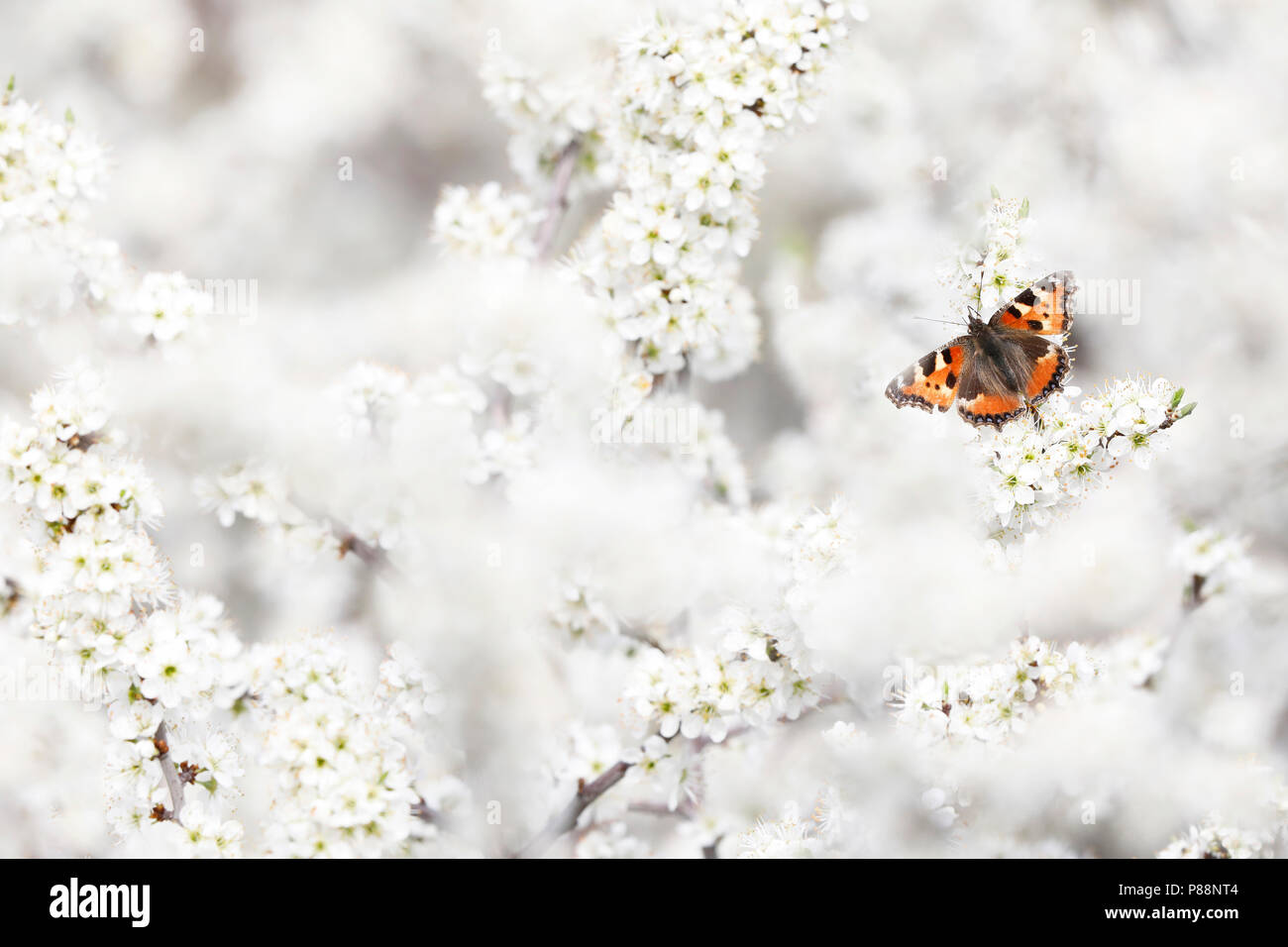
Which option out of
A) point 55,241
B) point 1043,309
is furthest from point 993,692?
point 55,241

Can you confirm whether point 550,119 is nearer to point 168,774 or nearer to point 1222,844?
point 168,774

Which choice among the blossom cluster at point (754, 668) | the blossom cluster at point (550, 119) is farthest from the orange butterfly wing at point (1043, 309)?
the blossom cluster at point (550, 119)

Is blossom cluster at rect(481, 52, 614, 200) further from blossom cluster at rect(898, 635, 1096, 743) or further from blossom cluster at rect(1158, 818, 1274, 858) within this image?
blossom cluster at rect(1158, 818, 1274, 858)

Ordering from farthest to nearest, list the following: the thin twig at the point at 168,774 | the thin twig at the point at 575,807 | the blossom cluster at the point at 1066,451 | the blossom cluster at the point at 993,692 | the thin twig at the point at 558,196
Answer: the thin twig at the point at 558,196 → the thin twig at the point at 575,807 → the thin twig at the point at 168,774 → the blossom cluster at the point at 993,692 → the blossom cluster at the point at 1066,451

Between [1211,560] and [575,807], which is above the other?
[1211,560]

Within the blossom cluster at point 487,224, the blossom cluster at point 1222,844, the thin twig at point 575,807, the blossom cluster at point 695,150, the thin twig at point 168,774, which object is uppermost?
the blossom cluster at point 487,224

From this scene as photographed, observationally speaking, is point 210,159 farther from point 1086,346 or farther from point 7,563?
point 1086,346

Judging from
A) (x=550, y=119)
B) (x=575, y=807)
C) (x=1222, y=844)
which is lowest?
(x=1222, y=844)

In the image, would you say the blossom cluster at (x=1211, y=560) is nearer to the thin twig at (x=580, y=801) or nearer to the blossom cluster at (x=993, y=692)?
the blossom cluster at (x=993, y=692)
